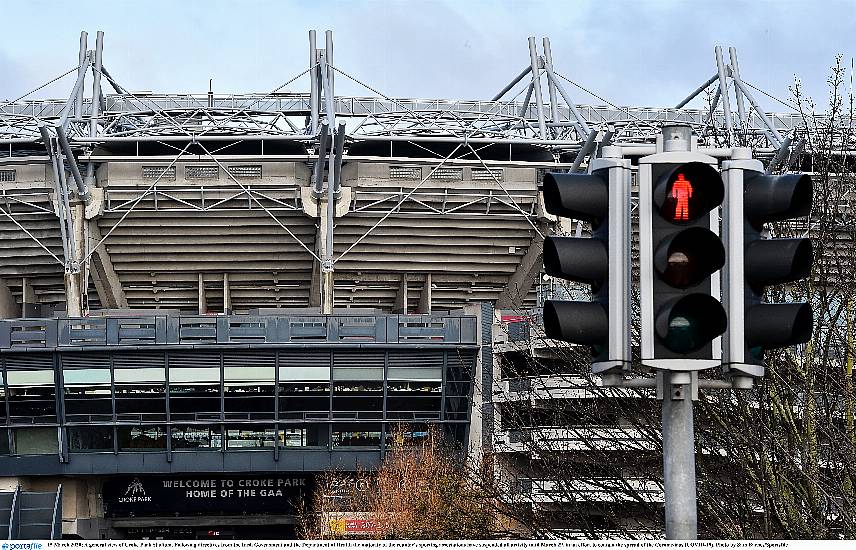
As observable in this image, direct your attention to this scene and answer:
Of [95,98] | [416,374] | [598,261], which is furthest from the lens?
[416,374]

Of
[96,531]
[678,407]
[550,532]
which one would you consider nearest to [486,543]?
[678,407]

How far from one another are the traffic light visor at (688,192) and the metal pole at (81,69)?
6472 centimetres

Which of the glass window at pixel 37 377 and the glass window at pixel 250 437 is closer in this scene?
the glass window at pixel 37 377

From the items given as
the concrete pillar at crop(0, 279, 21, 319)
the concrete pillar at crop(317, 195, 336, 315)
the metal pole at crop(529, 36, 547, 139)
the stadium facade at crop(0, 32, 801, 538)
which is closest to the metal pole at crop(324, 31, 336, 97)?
the stadium facade at crop(0, 32, 801, 538)

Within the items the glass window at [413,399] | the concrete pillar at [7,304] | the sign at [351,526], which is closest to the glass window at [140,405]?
the concrete pillar at [7,304]

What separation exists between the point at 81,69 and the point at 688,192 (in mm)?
66998

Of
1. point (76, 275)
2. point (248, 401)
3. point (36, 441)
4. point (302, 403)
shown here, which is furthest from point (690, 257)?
point (36, 441)

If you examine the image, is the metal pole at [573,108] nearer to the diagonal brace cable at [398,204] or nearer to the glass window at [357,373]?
the diagonal brace cable at [398,204]

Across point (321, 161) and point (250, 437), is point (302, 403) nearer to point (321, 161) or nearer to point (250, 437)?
point (250, 437)

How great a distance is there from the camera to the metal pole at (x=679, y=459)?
6602mm

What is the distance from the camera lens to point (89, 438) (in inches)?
2832

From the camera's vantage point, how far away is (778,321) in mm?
7047

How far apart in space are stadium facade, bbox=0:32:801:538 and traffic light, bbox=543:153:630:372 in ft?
198

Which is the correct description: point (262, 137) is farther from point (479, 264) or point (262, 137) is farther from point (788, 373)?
point (788, 373)
